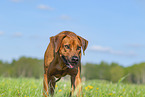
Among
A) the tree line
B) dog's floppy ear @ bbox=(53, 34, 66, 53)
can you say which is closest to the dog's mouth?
dog's floppy ear @ bbox=(53, 34, 66, 53)

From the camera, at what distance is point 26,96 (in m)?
5.40

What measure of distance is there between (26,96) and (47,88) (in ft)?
1.84

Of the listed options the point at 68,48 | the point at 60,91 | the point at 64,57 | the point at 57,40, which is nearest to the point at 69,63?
the point at 64,57

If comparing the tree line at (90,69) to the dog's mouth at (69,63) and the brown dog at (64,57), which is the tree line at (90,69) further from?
the dog's mouth at (69,63)

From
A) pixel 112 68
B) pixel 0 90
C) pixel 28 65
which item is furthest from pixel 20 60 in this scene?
pixel 0 90

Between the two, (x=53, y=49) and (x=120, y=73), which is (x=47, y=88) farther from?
(x=120, y=73)

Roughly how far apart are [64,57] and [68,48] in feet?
0.79

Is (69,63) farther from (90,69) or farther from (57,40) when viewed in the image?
(90,69)

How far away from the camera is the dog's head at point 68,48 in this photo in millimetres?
4789

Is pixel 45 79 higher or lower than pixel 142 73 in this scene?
higher

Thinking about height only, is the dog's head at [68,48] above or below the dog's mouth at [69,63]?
above

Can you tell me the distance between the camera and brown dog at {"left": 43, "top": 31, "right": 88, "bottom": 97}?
4.86 m

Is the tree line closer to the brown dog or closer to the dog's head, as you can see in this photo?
the brown dog

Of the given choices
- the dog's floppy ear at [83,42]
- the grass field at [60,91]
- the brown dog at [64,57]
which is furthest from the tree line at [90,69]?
the dog's floppy ear at [83,42]
